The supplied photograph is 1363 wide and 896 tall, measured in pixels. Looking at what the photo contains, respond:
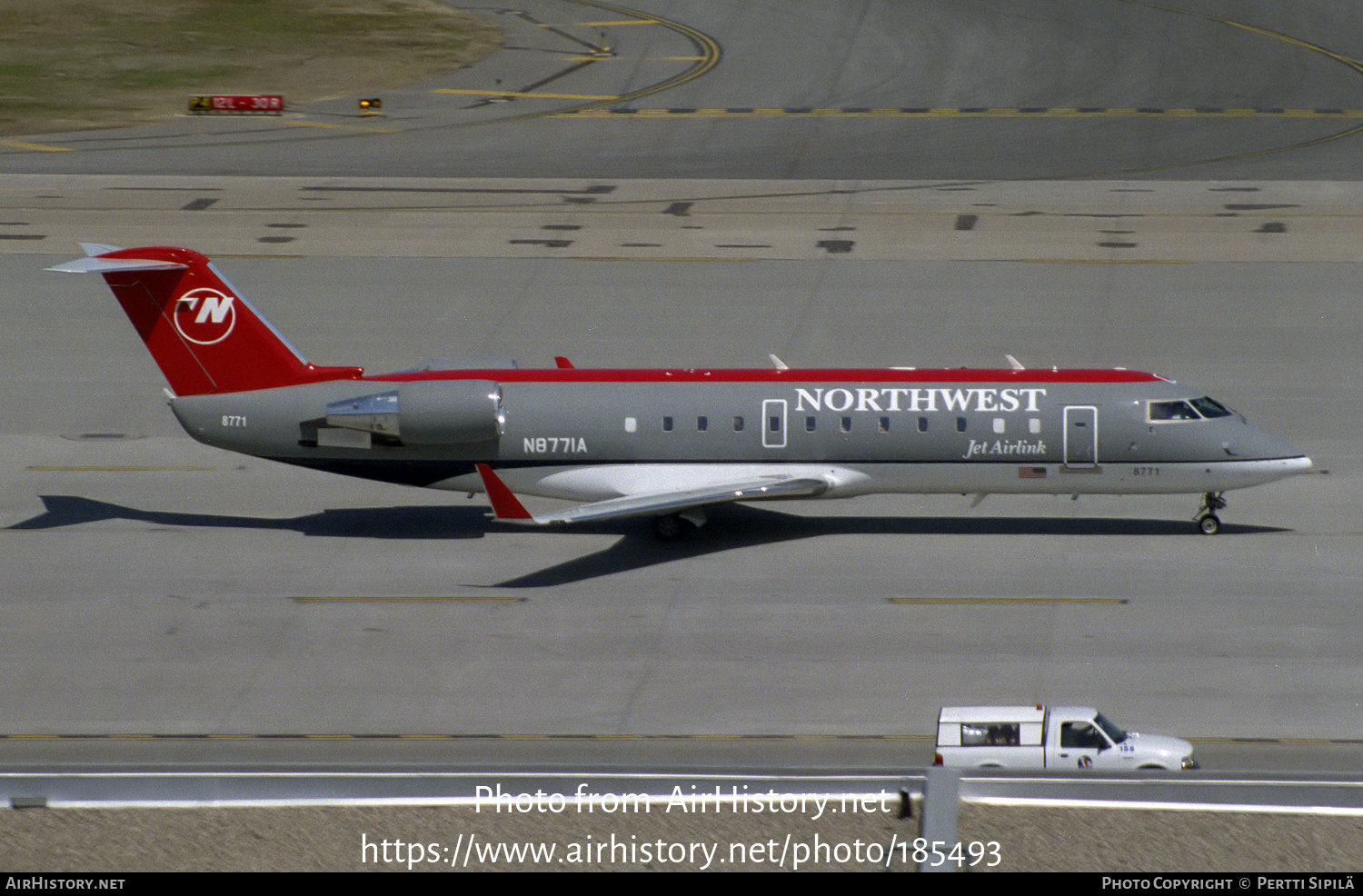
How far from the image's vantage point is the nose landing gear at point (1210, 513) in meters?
35.2

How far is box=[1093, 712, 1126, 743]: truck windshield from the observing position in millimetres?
24500

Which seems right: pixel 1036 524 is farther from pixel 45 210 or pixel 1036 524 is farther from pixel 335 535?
pixel 45 210

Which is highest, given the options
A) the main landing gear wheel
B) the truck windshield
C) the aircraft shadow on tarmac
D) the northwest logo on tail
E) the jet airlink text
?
the northwest logo on tail

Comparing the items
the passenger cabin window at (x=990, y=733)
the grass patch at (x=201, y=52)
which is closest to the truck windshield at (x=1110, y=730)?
the passenger cabin window at (x=990, y=733)

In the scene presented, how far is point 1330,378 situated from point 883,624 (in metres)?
19.2

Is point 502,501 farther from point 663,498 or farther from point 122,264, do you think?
point 122,264

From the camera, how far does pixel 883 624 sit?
30.9 meters

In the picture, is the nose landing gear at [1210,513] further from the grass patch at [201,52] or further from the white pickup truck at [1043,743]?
the grass patch at [201,52]

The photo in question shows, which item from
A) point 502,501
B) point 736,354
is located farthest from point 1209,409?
point 736,354

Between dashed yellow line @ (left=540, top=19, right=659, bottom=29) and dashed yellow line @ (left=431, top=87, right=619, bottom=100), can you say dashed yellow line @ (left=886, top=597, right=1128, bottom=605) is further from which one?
dashed yellow line @ (left=540, top=19, right=659, bottom=29)

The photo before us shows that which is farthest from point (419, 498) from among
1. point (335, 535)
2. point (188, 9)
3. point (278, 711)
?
point (188, 9)

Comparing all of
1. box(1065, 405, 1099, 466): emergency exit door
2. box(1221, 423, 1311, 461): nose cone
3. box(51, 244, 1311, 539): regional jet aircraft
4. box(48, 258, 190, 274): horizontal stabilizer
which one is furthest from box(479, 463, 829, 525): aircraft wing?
box(1221, 423, 1311, 461): nose cone

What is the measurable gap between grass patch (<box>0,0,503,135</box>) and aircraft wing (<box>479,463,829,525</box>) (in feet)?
148

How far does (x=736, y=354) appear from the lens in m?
46.2
